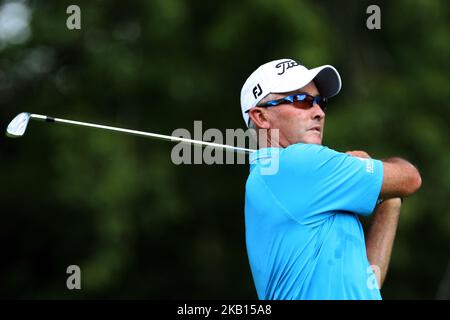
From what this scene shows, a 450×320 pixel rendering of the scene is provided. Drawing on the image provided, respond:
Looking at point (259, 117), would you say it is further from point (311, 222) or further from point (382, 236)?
point (382, 236)

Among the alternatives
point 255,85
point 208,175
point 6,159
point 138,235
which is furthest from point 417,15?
point 255,85

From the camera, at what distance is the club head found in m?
4.51

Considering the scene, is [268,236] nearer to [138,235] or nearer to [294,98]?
[294,98]

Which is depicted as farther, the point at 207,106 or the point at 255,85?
the point at 207,106

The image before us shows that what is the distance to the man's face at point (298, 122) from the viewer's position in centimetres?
395

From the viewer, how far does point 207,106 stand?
1343 cm

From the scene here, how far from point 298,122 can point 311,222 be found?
46 centimetres

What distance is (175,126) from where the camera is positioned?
13.4 meters

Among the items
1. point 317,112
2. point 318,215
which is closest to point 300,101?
point 317,112

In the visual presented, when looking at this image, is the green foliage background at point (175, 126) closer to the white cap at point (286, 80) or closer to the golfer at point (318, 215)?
the white cap at point (286, 80)

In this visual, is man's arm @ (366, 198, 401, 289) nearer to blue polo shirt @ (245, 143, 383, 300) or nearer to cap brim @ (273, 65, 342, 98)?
blue polo shirt @ (245, 143, 383, 300)

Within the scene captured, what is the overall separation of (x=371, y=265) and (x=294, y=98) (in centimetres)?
73

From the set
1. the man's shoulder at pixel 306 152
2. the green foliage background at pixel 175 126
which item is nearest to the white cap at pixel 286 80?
the man's shoulder at pixel 306 152

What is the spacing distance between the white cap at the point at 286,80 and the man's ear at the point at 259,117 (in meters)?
0.03
